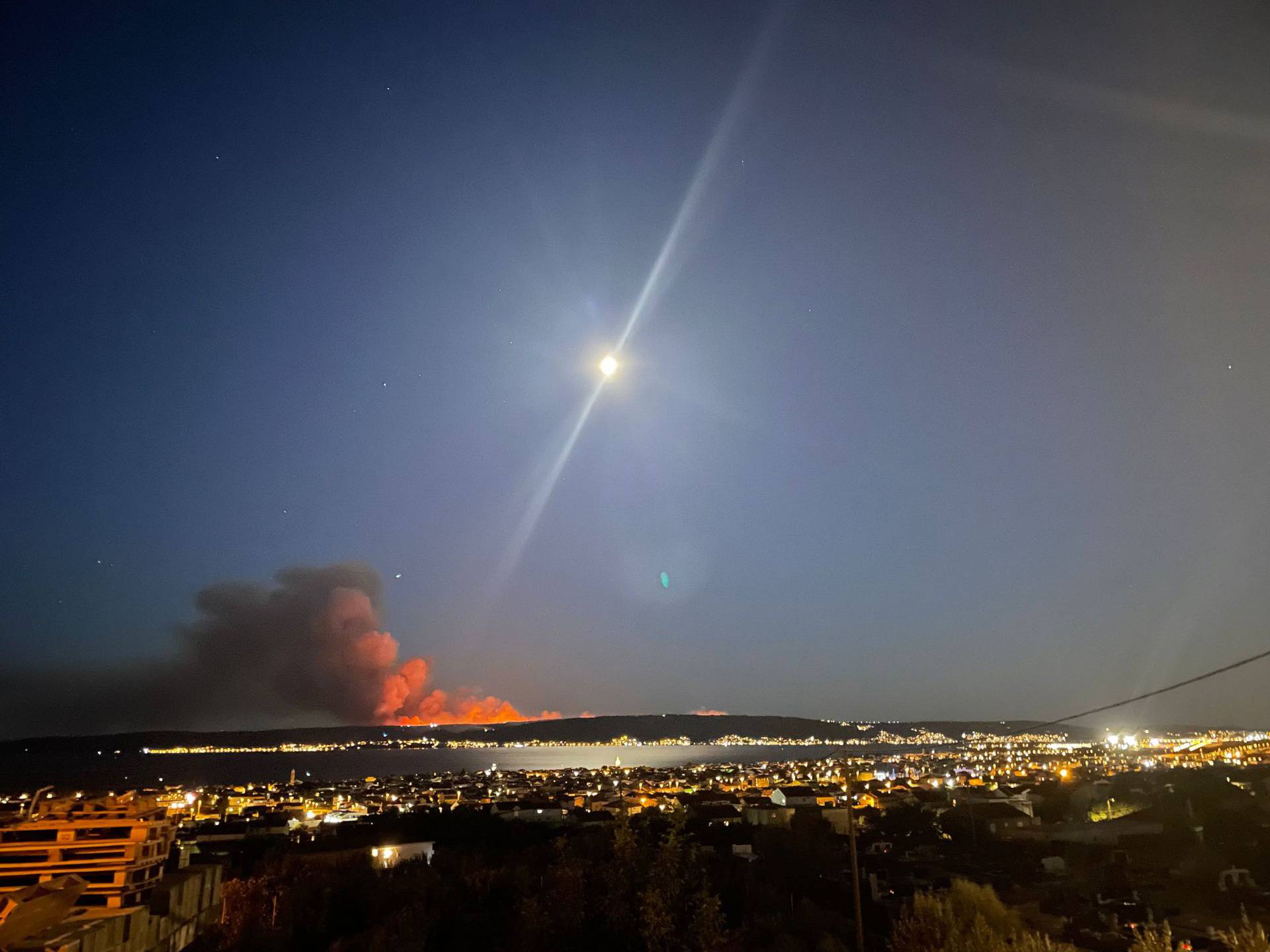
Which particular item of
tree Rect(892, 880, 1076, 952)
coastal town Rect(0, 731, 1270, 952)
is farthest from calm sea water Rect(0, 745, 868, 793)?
tree Rect(892, 880, 1076, 952)

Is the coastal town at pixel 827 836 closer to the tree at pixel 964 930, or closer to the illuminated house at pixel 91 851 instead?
the illuminated house at pixel 91 851

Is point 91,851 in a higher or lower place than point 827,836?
higher

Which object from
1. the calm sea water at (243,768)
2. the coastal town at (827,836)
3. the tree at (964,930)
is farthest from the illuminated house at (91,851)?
the calm sea water at (243,768)

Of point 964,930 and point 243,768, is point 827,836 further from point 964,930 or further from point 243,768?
point 243,768

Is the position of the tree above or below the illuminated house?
below

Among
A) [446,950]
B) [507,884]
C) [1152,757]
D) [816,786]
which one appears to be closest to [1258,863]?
[507,884]

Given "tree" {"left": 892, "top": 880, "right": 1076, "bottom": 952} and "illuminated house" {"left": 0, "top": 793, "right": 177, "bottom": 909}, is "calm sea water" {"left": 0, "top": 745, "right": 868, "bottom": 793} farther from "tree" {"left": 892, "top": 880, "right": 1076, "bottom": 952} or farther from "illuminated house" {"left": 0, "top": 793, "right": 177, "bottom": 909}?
"illuminated house" {"left": 0, "top": 793, "right": 177, "bottom": 909}

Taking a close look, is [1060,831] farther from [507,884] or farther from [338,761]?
[338,761]

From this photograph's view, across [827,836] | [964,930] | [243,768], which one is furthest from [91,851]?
[243,768]
